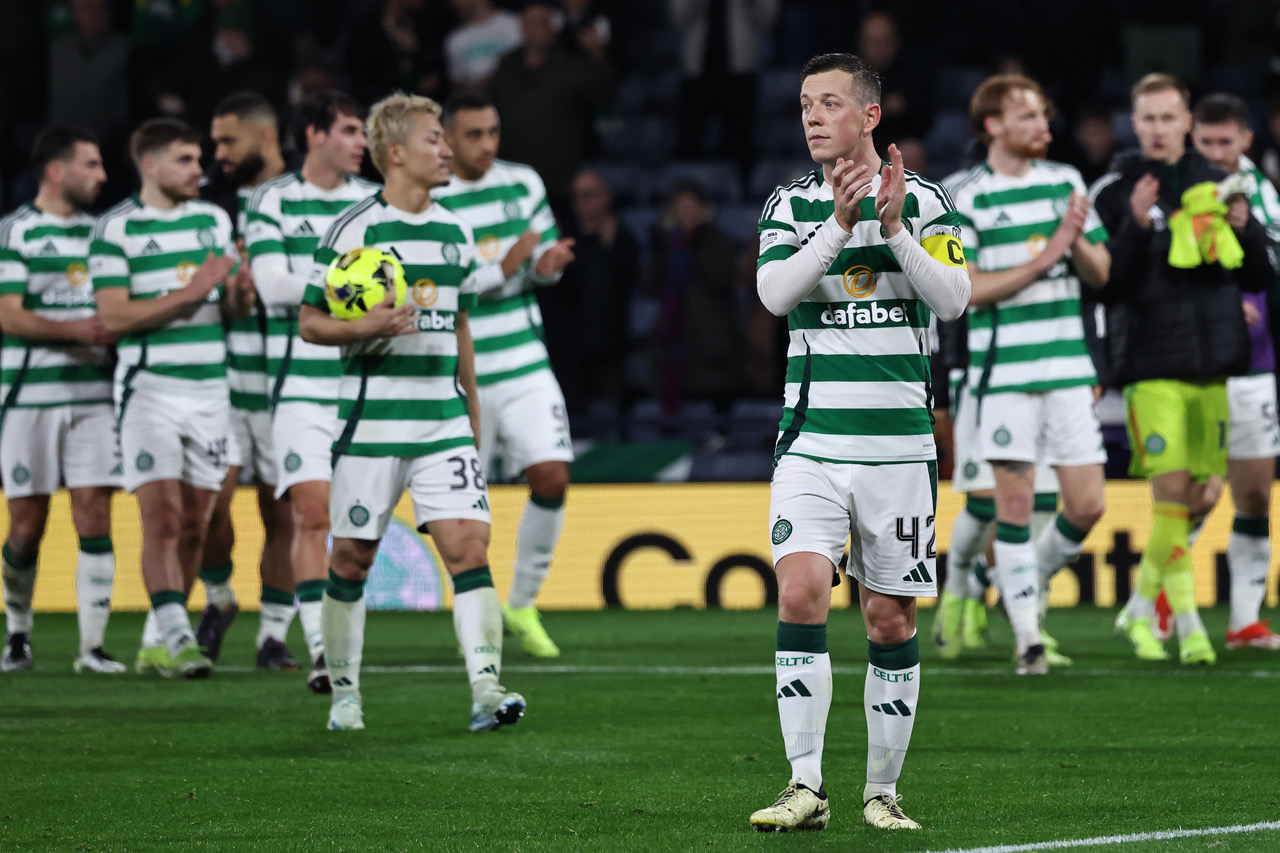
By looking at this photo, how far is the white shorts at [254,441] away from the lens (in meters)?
8.87

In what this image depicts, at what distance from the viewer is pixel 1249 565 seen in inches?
349

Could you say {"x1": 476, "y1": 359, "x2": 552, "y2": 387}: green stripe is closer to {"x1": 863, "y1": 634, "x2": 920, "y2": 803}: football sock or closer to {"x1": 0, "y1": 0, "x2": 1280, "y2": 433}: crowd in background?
{"x1": 0, "y1": 0, "x2": 1280, "y2": 433}: crowd in background

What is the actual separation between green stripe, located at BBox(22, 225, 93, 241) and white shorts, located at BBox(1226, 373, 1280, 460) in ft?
18.9

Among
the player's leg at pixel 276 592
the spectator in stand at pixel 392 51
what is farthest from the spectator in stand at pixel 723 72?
the player's leg at pixel 276 592

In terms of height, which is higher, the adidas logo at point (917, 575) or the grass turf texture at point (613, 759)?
the adidas logo at point (917, 575)

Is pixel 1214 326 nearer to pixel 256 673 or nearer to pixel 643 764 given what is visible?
pixel 643 764

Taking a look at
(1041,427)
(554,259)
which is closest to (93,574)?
(554,259)

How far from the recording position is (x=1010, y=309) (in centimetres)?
800

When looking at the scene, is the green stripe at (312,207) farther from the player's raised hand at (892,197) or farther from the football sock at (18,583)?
the player's raised hand at (892,197)

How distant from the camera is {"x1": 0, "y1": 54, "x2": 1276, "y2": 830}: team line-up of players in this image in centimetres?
630

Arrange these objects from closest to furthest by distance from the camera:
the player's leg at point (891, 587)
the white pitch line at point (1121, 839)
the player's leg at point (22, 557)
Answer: the white pitch line at point (1121, 839) → the player's leg at point (891, 587) → the player's leg at point (22, 557)

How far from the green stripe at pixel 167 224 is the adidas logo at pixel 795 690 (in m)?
4.95

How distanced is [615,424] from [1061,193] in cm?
500

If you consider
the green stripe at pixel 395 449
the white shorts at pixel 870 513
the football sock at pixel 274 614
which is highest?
the green stripe at pixel 395 449
